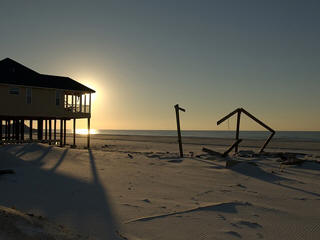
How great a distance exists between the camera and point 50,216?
5.10 metres

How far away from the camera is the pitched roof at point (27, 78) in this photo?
73.8 feet

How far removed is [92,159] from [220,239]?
9.64 meters

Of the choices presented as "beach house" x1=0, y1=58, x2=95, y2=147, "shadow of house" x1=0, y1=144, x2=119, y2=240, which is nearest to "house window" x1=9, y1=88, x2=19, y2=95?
"beach house" x1=0, y1=58, x2=95, y2=147

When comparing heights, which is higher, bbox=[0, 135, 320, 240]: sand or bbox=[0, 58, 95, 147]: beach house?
bbox=[0, 58, 95, 147]: beach house

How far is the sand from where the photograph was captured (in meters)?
4.64

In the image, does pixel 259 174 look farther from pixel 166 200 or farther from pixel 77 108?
pixel 77 108

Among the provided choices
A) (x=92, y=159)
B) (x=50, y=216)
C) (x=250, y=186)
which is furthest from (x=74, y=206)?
(x=92, y=159)

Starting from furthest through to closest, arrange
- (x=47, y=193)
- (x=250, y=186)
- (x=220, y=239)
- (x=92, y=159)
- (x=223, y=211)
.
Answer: (x=92, y=159) → (x=250, y=186) → (x=47, y=193) → (x=223, y=211) → (x=220, y=239)

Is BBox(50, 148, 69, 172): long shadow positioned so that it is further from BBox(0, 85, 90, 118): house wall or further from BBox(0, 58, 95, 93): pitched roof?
BBox(0, 58, 95, 93): pitched roof

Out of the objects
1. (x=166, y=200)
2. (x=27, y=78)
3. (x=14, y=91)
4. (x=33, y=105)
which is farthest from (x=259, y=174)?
(x=27, y=78)

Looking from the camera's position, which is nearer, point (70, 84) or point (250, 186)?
point (250, 186)

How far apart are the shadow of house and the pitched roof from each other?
14.7 metres

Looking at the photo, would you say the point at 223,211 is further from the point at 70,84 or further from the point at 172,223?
the point at 70,84

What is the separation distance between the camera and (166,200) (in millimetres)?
6445
